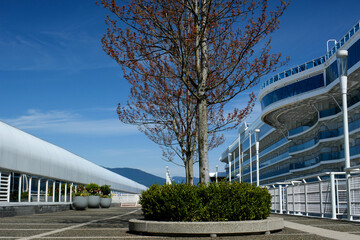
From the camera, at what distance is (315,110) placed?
6103cm

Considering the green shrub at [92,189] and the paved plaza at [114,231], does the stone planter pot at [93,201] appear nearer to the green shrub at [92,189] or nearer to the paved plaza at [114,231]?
the green shrub at [92,189]

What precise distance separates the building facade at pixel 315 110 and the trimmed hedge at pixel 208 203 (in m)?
33.4

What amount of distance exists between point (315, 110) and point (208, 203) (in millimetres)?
52760

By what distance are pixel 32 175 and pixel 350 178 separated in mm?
17625

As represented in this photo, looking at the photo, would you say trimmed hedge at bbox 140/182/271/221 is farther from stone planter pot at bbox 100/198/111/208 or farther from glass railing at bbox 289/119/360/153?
glass railing at bbox 289/119/360/153

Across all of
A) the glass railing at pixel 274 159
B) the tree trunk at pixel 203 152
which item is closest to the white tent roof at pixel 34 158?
the tree trunk at pixel 203 152

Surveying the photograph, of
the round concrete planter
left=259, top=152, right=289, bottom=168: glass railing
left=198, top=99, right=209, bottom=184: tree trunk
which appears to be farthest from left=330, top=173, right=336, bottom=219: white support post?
left=259, top=152, right=289, bottom=168: glass railing

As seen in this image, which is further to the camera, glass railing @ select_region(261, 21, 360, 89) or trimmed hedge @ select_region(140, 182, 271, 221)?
glass railing @ select_region(261, 21, 360, 89)

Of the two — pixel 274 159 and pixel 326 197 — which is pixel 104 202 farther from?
pixel 274 159

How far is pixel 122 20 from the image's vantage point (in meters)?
14.2

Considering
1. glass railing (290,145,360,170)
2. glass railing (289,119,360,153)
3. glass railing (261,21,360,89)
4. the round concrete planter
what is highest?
glass railing (261,21,360,89)

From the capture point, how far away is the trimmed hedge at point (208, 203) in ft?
36.9

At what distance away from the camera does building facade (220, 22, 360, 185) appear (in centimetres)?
4812

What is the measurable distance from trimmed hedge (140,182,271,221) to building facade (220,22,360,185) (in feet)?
110
